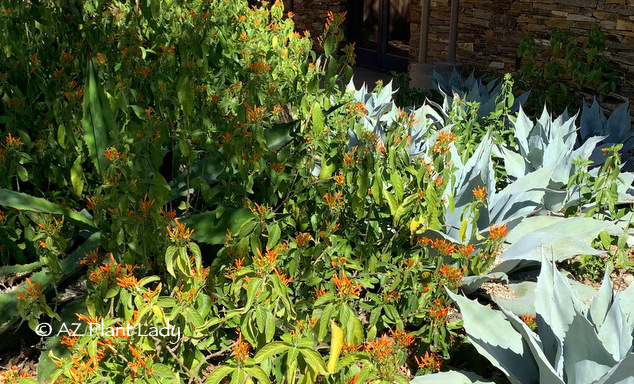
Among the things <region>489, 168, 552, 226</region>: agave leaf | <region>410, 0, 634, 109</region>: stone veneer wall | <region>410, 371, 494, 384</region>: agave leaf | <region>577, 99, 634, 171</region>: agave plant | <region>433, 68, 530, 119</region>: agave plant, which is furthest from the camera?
<region>410, 0, 634, 109</region>: stone veneer wall

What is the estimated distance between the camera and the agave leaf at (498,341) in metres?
2.16

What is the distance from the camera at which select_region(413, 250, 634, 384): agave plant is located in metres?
1.94

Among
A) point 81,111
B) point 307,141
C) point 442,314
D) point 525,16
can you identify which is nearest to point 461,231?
point 442,314

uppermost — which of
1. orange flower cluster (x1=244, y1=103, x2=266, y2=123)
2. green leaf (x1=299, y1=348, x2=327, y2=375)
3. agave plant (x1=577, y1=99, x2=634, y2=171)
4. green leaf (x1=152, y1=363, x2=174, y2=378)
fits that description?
orange flower cluster (x1=244, y1=103, x2=266, y2=123)

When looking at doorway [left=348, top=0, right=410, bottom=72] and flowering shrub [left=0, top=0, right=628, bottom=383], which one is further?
doorway [left=348, top=0, right=410, bottom=72]

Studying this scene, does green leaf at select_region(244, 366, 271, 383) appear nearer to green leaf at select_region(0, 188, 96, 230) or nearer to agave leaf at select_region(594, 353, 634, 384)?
agave leaf at select_region(594, 353, 634, 384)

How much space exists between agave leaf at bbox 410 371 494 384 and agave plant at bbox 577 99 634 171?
2683 millimetres

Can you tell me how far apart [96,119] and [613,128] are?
138 inches

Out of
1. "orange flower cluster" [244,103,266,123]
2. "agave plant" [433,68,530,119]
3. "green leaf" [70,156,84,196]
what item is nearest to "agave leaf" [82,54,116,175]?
"green leaf" [70,156,84,196]

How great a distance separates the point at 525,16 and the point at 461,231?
4540 mm

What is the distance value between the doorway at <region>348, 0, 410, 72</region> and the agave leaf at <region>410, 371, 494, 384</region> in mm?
7375

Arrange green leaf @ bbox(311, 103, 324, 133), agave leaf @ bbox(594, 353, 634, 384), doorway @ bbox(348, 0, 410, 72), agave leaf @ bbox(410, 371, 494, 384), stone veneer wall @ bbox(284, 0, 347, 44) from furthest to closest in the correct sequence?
1. stone veneer wall @ bbox(284, 0, 347, 44)
2. doorway @ bbox(348, 0, 410, 72)
3. green leaf @ bbox(311, 103, 324, 133)
4. agave leaf @ bbox(410, 371, 494, 384)
5. agave leaf @ bbox(594, 353, 634, 384)

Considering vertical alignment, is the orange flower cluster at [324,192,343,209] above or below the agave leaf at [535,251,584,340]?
above

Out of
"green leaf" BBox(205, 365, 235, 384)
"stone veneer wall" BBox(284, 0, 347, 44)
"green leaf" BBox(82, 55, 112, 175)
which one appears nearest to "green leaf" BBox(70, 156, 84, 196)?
"green leaf" BBox(82, 55, 112, 175)
